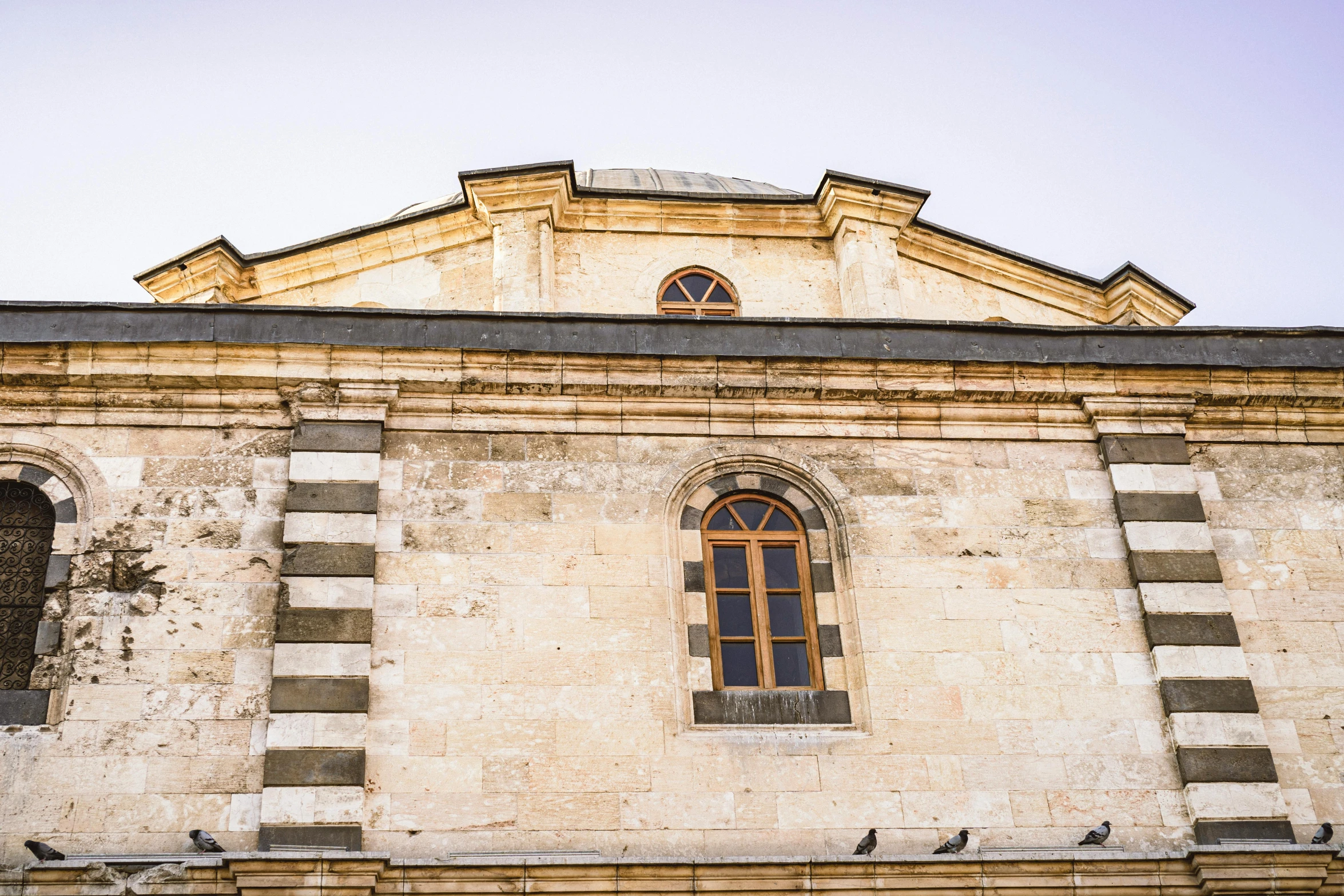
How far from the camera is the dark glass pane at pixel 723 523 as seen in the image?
10.6 meters

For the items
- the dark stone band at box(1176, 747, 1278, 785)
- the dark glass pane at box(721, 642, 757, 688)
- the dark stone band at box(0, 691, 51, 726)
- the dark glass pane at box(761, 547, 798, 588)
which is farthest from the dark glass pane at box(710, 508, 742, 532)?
the dark stone band at box(0, 691, 51, 726)

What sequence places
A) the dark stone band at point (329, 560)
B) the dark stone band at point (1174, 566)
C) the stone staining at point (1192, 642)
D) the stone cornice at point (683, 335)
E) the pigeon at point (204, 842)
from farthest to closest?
the stone cornice at point (683, 335) < the dark stone band at point (1174, 566) < the dark stone band at point (329, 560) < the stone staining at point (1192, 642) < the pigeon at point (204, 842)

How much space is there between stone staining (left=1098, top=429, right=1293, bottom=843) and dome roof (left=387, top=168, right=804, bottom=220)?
600 centimetres

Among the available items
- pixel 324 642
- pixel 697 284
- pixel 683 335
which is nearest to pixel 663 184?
pixel 697 284

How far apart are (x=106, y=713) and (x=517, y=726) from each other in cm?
282

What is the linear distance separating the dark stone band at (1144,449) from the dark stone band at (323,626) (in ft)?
19.9

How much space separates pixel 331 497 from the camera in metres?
10.0

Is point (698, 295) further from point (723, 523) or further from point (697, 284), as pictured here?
point (723, 523)

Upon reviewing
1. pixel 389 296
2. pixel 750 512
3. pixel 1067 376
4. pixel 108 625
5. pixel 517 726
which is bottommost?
pixel 517 726

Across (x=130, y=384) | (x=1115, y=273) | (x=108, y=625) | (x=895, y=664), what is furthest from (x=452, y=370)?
(x=1115, y=273)

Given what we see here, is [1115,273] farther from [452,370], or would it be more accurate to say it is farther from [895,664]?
[452,370]

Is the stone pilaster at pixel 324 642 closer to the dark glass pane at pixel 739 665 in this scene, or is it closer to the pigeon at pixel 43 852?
the pigeon at pixel 43 852

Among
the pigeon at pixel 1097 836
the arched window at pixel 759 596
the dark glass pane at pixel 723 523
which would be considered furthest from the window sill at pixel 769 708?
the pigeon at pixel 1097 836

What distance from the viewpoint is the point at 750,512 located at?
1067cm
